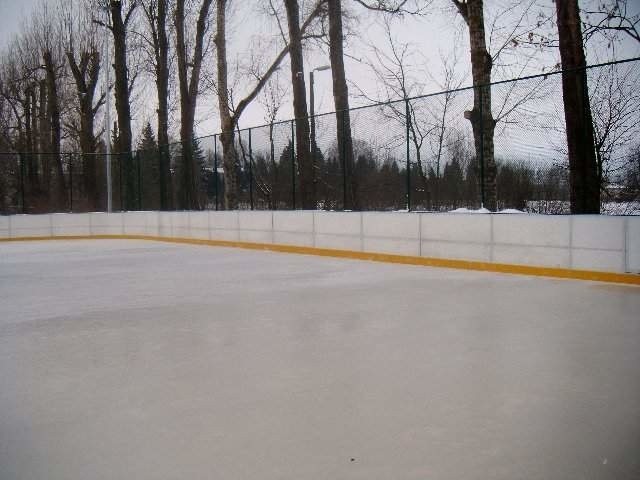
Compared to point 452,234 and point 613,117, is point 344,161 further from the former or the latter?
point 613,117

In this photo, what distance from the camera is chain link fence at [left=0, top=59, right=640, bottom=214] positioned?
963 centimetres

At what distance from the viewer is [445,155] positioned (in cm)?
1177

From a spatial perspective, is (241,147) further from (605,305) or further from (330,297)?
(605,305)

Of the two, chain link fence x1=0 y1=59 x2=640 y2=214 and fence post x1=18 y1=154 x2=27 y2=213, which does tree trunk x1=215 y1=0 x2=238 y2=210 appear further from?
fence post x1=18 y1=154 x2=27 y2=213

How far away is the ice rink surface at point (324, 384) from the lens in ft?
9.76

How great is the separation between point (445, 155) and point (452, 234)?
1.41 metres

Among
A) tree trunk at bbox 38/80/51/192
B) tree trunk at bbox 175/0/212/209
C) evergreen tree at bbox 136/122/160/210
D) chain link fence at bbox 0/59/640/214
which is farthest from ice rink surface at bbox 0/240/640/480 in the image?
tree trunk at bbox 38/80/51/192

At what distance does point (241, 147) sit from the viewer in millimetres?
17031

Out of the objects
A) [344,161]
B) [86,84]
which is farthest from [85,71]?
[344,161]

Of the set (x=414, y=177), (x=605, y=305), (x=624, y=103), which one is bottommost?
(x=605, y=305)

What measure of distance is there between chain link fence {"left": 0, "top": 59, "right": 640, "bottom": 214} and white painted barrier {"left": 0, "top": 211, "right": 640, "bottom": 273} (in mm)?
236

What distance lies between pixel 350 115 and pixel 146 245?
8.25 meters

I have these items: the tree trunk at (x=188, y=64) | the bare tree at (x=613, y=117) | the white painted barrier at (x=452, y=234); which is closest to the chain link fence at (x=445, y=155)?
the bare tree at (x=613, y=117)

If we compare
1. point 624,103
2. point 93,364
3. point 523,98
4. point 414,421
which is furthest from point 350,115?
point 414,421
